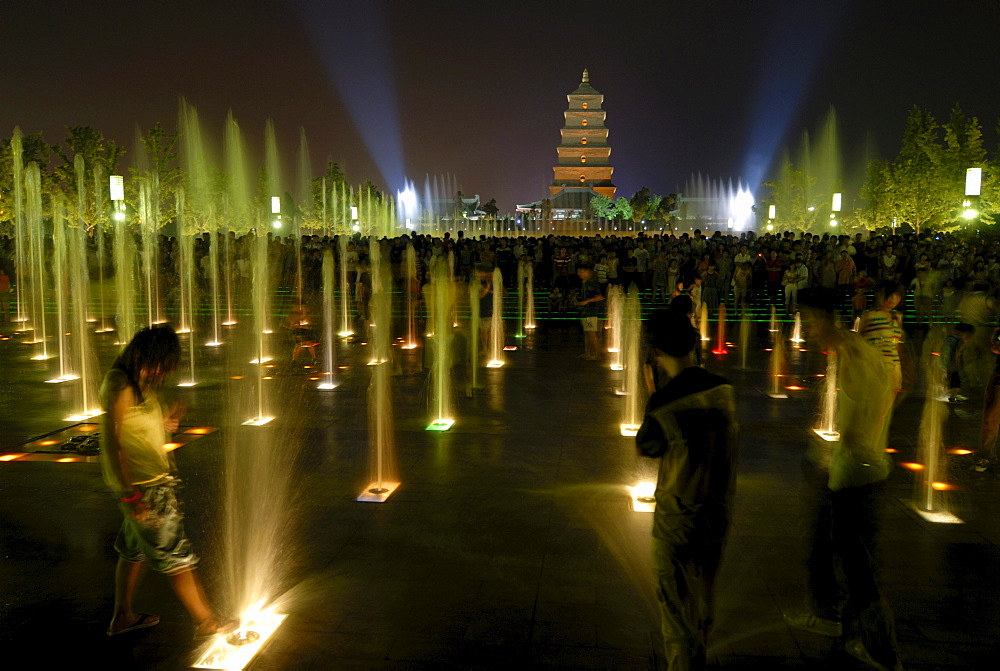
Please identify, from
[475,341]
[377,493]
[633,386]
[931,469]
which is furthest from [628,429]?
[475,341]

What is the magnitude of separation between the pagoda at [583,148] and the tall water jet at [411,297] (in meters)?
75.6

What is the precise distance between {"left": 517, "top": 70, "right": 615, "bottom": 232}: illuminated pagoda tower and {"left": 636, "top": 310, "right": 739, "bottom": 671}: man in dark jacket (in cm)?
9041

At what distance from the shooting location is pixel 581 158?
95.4 metres

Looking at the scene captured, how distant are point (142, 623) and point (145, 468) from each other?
87cm

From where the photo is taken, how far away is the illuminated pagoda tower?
93.4 meters

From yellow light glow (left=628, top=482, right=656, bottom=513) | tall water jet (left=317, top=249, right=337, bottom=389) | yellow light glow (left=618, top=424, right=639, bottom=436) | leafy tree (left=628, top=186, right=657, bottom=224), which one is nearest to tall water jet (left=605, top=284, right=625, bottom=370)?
yellow light glow (left=618, top=424, right=639, bottom=436)

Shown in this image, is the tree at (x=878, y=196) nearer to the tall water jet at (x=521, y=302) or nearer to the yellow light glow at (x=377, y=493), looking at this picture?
the tall water jet at (x=521, y=302)

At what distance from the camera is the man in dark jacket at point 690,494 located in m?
2.99

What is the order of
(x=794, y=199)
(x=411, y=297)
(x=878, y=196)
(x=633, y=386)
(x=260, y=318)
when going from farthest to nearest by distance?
(x=794, y=199)
(x=878, y=196)
(x=260, y=318)
(x=411, y=297)
(x=633, y=386)

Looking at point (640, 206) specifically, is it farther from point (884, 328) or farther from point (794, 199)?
point (884, 328)

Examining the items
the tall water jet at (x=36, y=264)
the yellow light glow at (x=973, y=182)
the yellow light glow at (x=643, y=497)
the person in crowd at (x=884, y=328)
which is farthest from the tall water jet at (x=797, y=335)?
the tall water jet at (x=36, y=264)

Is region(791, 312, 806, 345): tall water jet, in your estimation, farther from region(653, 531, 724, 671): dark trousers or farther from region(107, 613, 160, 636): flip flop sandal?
region(107, 613, 160, 636): flip flop sandal

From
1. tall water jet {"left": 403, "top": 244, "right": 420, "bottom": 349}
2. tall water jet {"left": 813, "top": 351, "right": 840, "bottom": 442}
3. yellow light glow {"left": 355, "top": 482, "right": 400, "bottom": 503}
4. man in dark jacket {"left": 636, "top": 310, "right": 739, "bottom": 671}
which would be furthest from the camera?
tall water jet {"left": 403, "top": 244, "right": 420, "bottom": 349}

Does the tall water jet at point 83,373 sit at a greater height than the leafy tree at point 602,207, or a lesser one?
lesser
